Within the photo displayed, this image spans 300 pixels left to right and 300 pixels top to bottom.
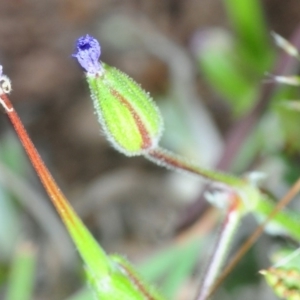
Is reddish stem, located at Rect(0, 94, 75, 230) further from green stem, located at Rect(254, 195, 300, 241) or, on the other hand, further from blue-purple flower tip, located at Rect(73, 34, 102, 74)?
green stem, located at Rect(254, 195, 300, 241)

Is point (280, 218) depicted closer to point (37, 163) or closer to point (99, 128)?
point (37, 163)

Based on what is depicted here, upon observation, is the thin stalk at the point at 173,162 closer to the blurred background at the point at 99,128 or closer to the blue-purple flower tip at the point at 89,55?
the blue-purple flower tip at the point at 89,55

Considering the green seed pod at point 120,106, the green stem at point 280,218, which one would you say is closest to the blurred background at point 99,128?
the green stem at point 280,218

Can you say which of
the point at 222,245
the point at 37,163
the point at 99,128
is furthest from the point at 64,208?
the point at 99,128

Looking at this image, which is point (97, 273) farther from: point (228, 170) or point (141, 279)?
point (228, 170)

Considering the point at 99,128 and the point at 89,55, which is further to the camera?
the point at 99,128

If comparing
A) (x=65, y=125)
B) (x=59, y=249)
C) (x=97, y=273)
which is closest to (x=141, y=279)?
(x=97, y=273)
